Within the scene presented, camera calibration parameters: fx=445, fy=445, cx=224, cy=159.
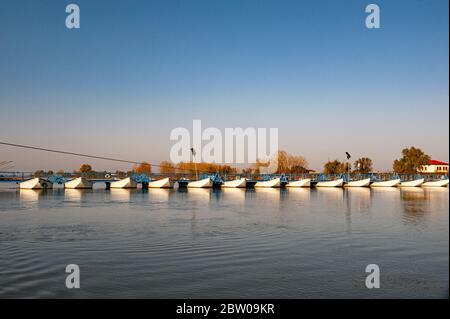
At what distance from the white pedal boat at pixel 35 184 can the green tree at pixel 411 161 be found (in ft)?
251

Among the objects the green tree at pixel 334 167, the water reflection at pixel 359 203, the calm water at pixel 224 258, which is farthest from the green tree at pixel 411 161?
the calm water at pixel 224 258

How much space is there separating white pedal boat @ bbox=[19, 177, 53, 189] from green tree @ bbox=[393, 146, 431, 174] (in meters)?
76.6

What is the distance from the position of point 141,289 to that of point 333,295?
12.6 ft

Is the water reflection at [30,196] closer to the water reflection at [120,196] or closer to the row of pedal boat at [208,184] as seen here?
the water reflection at [120,196]

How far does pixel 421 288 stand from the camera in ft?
30.3

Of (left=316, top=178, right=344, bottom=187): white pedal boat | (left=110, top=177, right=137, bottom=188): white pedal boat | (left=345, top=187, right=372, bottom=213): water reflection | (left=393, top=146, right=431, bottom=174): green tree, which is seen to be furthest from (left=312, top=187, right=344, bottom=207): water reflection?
(left=393, top=146, right=431, bottom=174): green tree

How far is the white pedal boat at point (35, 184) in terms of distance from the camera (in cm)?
6481

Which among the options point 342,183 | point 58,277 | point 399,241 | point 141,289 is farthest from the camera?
point 342,183

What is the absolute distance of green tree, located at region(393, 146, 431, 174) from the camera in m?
102

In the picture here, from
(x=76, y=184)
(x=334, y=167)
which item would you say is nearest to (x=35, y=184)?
(x=76, y=184)

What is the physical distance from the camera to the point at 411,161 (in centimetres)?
10206
